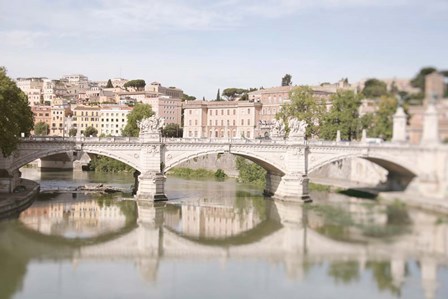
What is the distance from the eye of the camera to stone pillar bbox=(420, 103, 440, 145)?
2941mm

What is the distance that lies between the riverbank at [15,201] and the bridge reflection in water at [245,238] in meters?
0.25

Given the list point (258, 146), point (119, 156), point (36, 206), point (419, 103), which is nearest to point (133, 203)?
point (119, 156)

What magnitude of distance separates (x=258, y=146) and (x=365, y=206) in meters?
11.1

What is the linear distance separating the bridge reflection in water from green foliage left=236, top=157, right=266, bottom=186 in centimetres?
396

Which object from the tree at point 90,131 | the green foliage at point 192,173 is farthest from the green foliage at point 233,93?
the green foliage at point 192,173

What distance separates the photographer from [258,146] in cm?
1484

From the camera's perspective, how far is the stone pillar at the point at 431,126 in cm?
294

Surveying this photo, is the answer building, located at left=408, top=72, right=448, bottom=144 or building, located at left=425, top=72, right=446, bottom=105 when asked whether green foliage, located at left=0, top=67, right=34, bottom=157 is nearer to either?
building, located at left=408, top=72, right=448, bottom=144

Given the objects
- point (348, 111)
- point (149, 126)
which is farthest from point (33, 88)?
point (348, 111)

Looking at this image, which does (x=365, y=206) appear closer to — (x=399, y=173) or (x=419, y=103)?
(x=399, y=173)

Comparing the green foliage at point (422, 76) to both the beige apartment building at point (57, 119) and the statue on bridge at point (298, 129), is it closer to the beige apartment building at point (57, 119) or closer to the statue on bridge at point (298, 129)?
the statue on bridge at point (298, 129)

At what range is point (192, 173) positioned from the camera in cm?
2380

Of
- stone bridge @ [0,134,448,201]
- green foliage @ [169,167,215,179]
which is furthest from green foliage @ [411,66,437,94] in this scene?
green foliage @ [169,167,215,179]

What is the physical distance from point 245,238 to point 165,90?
127 ft
